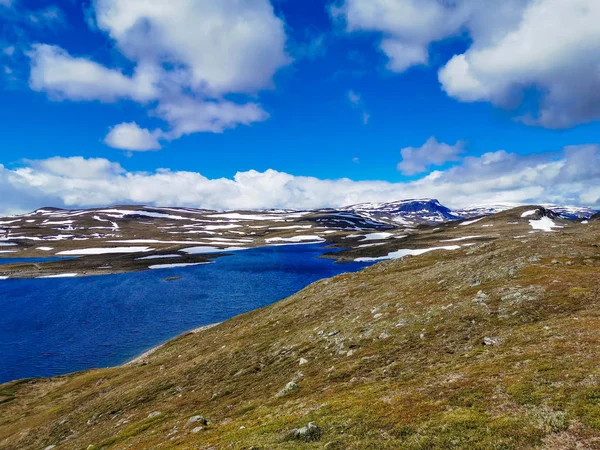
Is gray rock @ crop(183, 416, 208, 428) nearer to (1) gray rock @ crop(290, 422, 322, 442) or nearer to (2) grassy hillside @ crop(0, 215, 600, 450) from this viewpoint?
(2) grassy hillside @ crop(0, 215, 600, 450)

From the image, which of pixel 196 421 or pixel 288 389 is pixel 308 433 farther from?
pixel 196 421

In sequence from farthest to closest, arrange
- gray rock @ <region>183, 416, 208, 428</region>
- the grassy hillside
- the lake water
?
the lake water → gray rock @ <region>183, 416, 208, 428</region> → the grassy hillside

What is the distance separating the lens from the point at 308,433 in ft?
52.5

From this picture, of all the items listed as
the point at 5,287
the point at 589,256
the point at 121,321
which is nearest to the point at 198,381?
the point at 589,256

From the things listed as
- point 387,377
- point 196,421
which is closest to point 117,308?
point 196,421

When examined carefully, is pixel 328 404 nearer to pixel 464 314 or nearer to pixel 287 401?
pixel 287 401

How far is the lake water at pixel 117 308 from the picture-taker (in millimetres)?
71250

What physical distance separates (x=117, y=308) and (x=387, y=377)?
104m

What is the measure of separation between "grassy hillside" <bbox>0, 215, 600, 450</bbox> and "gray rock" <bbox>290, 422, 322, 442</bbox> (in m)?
0.09

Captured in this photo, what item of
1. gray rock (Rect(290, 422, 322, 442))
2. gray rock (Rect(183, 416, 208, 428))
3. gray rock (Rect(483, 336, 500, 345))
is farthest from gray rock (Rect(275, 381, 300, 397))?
gray rock (Rect(483, 336, 500, 345))

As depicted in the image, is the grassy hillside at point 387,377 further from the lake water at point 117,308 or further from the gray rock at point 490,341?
the lake water at point 117,308

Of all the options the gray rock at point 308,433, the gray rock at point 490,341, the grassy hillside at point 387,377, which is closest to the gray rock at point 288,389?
the grassy hillside at point 387,377

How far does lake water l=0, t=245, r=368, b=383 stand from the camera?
71.2m

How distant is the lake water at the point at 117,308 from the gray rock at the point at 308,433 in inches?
2446
